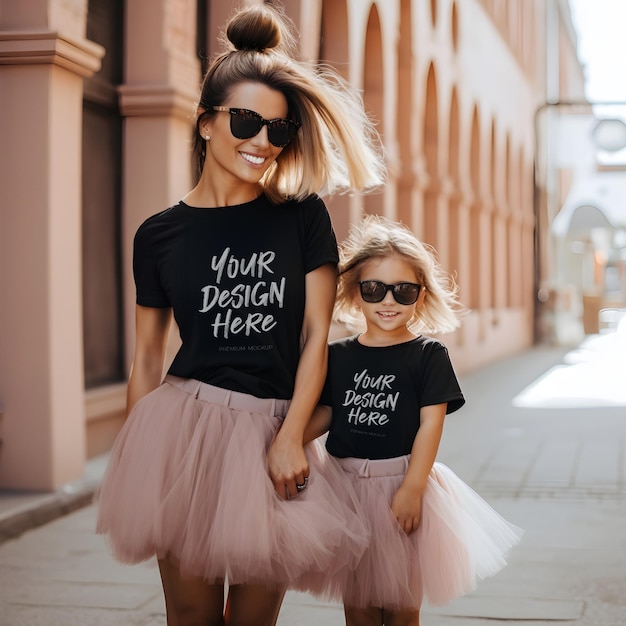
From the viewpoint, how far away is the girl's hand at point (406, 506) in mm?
3215

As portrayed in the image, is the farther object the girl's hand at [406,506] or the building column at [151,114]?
the building column at [151,114]

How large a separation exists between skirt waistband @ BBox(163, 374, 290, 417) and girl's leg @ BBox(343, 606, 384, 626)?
0.73 metres

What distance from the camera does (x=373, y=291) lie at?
3.33 m

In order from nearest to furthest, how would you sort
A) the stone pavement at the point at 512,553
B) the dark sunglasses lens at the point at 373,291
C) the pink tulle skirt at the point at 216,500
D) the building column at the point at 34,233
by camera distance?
1. the pink tulle skirt at the point at 216,500
2. the dark sunglasses lens at the point at 373,291
3. the stone pavement at the point at 512,553
4. the building column at the point at 34,233

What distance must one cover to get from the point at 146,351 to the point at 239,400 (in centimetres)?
32

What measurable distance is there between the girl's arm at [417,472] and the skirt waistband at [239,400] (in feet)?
1.38

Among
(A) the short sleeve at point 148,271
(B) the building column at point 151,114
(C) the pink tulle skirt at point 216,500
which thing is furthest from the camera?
(B) the building column at point 151,114

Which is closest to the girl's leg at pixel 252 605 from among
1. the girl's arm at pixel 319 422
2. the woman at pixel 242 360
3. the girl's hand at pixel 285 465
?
the woman at pixel 242 360

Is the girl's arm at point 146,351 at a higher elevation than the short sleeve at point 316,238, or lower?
lower

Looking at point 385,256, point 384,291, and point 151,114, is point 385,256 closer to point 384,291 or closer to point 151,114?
point 384,291


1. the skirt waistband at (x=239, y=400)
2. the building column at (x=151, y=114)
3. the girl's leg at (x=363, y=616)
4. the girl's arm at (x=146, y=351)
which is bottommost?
the girl's leg at (x=363, y=616)

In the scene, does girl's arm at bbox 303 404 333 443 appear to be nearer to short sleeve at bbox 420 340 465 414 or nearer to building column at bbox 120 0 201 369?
short sleeve at bbox 420 340 465 414

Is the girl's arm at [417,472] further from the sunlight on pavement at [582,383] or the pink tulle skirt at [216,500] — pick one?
the sunlight on pavement at [582,383]

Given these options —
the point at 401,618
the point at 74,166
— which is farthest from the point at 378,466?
the point at 74,166
